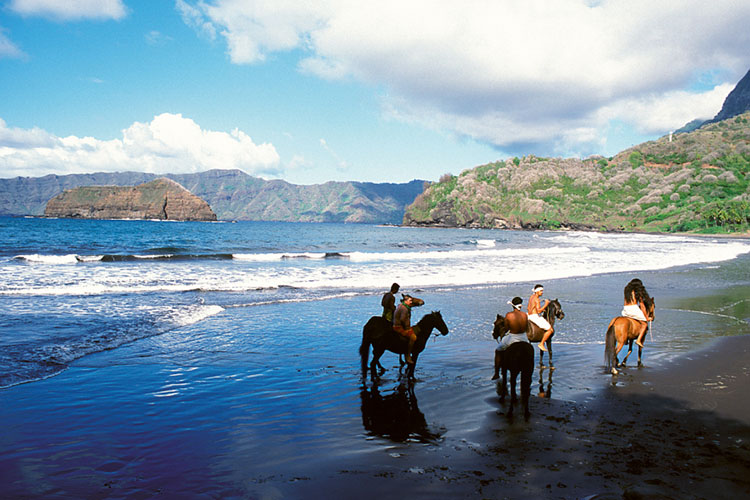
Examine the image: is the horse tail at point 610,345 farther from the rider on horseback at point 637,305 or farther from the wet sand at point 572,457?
the wet sand at point 572,457

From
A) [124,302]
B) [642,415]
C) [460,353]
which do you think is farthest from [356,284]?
[642,415]

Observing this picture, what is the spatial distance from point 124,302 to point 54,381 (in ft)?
32.8

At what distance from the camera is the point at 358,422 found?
687cm

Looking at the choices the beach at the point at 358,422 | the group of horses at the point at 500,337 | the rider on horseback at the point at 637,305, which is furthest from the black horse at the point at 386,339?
the rider on horseback at the point at 637,305

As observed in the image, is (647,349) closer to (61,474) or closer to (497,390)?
(497,390)

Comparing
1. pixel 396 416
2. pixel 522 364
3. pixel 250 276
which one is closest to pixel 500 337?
pixel 522 364

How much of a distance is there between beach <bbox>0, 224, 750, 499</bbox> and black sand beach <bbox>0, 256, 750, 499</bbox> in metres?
0.03

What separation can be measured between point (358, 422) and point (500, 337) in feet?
12.3

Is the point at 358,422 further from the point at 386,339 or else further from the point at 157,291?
the point at 157,291

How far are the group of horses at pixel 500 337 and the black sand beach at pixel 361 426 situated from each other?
1.37ft

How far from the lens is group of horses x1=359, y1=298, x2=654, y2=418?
7.25 m

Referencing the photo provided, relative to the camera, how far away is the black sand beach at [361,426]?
4.97 m

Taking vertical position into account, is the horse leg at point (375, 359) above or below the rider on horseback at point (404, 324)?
below

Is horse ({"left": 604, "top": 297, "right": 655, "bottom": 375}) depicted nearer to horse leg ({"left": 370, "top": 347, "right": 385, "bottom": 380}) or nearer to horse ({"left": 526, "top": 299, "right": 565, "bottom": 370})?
horse ({"left": 526, "top": 299, "right": 565, "bottom": 370})
